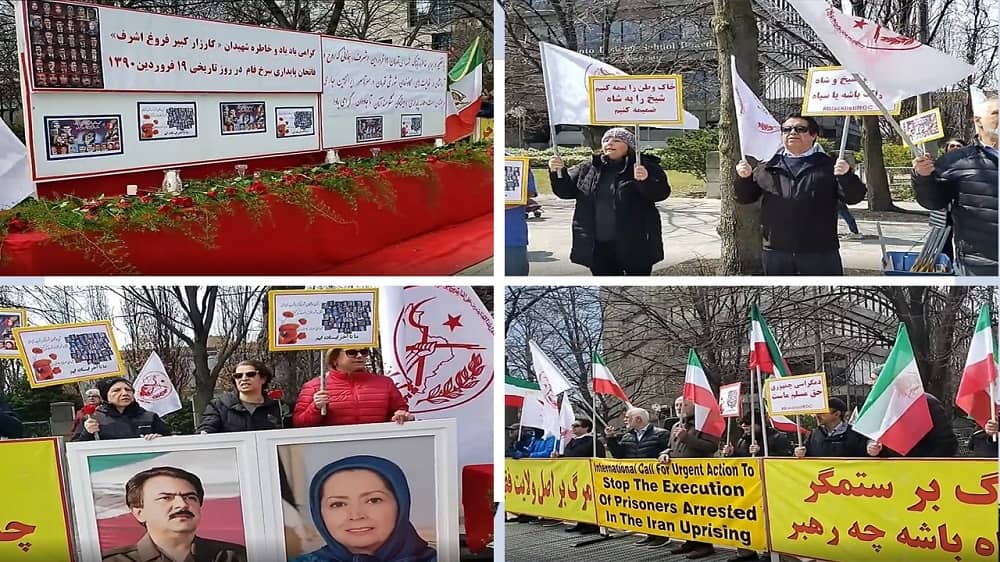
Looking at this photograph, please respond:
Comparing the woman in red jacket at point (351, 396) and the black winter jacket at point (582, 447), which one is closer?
the woman in red jacket at point (351, 396)

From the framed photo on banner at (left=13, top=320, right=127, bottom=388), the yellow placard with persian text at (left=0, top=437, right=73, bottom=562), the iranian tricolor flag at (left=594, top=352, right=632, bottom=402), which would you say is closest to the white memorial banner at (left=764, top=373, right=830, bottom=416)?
the iranian tricolor flag at (left=594, top=352, right=632, bottom=402)

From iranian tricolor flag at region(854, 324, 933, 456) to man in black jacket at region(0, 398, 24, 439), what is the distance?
3044 mm

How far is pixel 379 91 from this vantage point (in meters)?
4.12

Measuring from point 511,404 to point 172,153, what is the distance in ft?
5.06

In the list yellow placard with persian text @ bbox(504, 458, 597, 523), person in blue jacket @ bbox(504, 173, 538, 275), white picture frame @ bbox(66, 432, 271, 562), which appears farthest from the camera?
→ yellow placard with persian text @ bbox(504, 458, 597, 523)

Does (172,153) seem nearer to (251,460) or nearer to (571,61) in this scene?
(251,460)

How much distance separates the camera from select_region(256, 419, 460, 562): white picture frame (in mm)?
3824

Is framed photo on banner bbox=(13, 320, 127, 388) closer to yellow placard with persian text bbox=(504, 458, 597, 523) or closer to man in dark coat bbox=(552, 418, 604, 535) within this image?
yellow placard with persian text bbox=(504, 458, 597, 523)

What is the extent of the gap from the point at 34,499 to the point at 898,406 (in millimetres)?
3154

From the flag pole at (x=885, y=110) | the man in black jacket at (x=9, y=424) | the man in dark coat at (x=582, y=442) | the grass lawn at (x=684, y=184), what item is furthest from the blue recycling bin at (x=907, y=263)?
the man in black jacket at (x=9, y=424)

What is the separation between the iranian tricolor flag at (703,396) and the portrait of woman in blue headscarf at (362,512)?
3.70 ft

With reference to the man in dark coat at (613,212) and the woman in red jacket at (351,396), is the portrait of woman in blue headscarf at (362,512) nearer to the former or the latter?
the woman in red jacket at (351,396)

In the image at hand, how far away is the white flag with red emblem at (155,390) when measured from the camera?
382 cm

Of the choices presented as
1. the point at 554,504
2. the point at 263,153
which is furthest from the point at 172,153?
the point at 554,504
